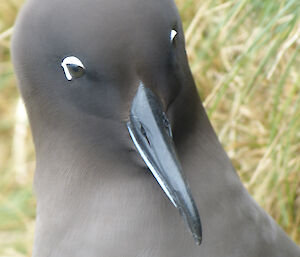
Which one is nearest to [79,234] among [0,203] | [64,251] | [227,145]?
[64,251]

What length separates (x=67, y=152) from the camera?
79.6 inches

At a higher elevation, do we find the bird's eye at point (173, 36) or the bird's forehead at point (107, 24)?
the bird's forehead at point (107, 24)

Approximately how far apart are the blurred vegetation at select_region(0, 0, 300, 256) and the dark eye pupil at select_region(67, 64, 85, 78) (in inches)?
34.5

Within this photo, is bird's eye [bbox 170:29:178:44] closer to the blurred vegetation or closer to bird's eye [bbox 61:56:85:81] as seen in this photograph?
bird's eye [bbox 61:56:85:81]

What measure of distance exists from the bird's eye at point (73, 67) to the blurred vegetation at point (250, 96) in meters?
0.88

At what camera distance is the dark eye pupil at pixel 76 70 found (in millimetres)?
1853

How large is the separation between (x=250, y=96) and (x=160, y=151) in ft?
4.24

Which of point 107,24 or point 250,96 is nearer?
point 107,24

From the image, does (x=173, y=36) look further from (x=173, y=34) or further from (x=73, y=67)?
(x=73, y=67)

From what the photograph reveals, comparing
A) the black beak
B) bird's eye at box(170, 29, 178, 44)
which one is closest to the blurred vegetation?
bird's eye at box(170, 29, 178, 44)

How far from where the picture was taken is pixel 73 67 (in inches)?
73.1

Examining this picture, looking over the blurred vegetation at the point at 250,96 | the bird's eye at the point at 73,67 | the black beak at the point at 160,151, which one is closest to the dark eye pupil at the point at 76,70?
the bird's eye at the point at 73,67

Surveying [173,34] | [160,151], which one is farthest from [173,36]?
[160,151]

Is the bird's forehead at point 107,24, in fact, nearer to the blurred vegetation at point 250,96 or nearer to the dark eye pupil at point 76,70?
the dark eye pupil at point 76,70
